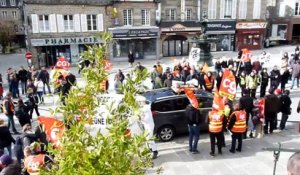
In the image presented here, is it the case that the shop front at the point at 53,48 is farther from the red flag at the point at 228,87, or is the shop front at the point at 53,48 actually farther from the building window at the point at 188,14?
the red flag at the point at 228,87

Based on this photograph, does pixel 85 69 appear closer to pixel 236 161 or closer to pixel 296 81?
pixel 236 161

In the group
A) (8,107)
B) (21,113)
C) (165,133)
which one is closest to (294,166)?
(165,133)

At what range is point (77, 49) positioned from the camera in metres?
29.2

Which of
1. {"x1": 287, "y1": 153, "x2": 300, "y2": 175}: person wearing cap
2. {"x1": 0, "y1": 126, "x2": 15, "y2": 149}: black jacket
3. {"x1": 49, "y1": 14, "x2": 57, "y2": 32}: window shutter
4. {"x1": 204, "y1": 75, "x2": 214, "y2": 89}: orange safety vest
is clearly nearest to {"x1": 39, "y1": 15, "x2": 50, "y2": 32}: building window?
{"x1": 49, "y1": 14, "x2": 57, "y2": 32}: window shutter

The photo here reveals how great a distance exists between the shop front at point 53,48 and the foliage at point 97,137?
24.7m

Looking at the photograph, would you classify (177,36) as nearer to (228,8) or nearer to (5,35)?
(228,8)

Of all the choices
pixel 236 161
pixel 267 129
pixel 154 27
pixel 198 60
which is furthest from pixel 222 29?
pixel 236 161

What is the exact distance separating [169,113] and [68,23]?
21.0 meters

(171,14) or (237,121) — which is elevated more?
(171,14)

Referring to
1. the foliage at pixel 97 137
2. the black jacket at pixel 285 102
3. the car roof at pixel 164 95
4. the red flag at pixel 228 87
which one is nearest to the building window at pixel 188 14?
the car roof at pixel 164 95

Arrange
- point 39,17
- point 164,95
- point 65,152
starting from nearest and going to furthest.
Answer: point 65,152, point 164,95, point 39,17

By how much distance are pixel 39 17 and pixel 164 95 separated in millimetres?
20552

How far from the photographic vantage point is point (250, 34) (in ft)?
118

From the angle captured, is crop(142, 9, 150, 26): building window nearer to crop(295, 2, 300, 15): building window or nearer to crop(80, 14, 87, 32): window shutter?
crop(80, 14, 87, 32): window shutter
